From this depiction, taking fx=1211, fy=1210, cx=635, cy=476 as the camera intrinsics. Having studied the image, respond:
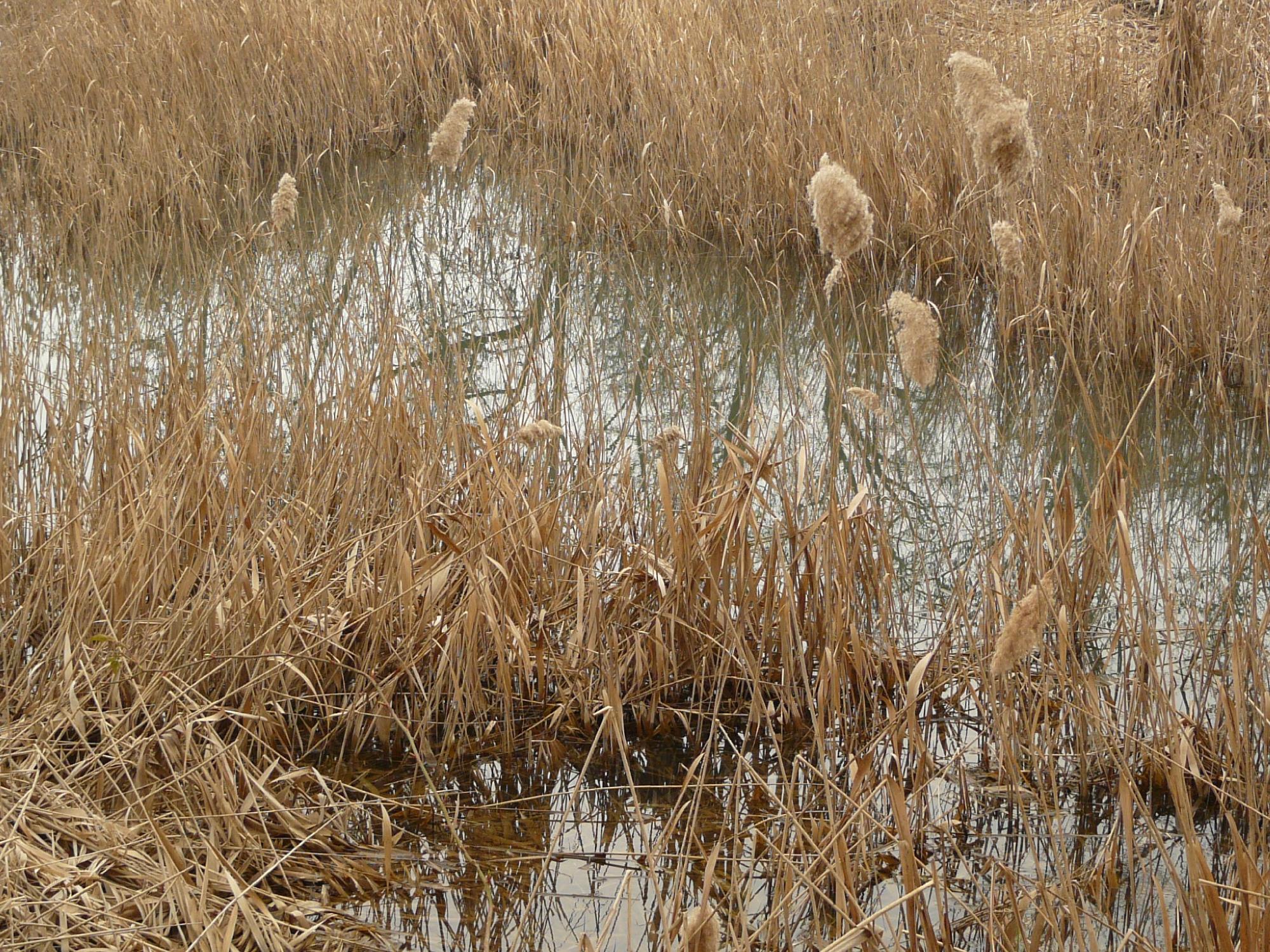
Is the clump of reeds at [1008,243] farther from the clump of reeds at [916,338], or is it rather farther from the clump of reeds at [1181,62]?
the clump of reeds at [1181,62]

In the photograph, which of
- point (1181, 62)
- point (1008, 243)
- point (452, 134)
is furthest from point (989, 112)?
point (1181, 62)

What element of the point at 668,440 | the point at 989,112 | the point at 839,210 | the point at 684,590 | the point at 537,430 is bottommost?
the point at 684,590

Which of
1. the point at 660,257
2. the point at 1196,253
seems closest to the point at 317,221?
the point at 660,257

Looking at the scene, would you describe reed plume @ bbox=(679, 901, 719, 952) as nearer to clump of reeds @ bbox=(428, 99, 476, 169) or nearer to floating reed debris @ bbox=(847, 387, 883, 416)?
floating reed debris @ bbox=(847, 387, 883, 416)

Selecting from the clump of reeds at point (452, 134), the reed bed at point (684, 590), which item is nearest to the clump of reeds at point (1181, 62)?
the reed bed at point (684, 590)

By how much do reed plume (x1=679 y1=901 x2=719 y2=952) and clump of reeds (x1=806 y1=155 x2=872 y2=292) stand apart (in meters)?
0.89

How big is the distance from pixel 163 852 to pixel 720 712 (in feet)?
3.00

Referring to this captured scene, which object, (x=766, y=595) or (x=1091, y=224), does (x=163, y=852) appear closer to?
(x=766, y=595)

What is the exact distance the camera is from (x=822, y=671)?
1866 mm

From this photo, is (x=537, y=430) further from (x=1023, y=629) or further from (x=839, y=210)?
(x=1023, y=629)

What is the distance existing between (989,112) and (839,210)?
218 mm

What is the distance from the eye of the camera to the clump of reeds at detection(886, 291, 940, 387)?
63.2 inches

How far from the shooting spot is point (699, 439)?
91.7 inches

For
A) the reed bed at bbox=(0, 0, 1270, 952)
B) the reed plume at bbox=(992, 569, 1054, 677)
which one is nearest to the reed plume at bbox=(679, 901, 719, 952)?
the reed bed at bbox=(0, 0, 1270, 952)
